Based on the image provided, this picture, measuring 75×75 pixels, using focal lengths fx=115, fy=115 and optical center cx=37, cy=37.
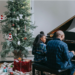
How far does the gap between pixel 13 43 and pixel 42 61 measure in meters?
1.68

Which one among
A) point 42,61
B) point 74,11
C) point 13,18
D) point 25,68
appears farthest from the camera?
point 74,11

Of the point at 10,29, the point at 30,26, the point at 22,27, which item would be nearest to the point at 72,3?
the point at 30,26

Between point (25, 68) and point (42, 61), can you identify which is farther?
point (25, 68)

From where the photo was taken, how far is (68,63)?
6.48 feet

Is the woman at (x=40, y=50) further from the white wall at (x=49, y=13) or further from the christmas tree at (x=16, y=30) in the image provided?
the white wall at (x=49, y=13)

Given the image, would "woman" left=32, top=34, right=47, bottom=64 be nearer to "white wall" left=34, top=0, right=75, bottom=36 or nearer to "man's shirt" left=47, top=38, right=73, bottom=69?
"man's shirt" left=47, top=38, right=73, bottom=69

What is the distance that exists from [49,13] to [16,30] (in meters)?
1.75

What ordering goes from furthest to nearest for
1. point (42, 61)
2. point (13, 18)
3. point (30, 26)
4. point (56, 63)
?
1. point (30, 26)
2. point (13, 18)
3. point (42, 61)
4. point (56, 63)

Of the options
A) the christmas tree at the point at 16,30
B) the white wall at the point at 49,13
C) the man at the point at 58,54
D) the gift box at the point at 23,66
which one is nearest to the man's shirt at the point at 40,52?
the man at the point at 58,54

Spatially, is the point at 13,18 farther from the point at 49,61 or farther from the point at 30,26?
the point at 49,61

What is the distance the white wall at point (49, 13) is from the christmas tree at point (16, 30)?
1.00 m

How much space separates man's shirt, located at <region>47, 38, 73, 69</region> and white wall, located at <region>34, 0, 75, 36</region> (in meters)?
2.89

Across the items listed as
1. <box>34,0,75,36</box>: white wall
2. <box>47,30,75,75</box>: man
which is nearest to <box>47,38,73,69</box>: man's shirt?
<box>47,30,75,75</box>: man

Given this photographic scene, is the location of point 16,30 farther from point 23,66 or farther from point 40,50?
point 40,50
